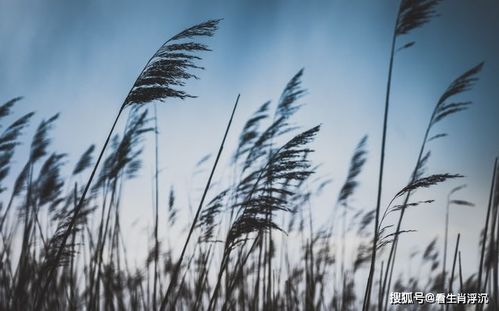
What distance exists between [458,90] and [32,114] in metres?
4.00

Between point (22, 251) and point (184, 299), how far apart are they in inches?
96.2

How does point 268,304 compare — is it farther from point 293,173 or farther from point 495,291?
point 495,291

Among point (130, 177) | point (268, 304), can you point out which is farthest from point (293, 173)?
point (130, 177)

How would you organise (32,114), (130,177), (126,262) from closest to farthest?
(32,114)
(126,262)
(130,177)

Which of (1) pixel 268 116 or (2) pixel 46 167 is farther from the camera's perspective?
(1) pixel 268 116

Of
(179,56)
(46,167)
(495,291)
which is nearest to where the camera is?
(179,56)

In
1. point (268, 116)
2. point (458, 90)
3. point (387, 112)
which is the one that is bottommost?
point (387, 112)

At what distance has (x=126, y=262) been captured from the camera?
13.9ft

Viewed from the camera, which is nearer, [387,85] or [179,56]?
[179,56]

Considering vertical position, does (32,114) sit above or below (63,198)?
above

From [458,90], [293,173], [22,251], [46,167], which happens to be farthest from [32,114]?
[458,90]

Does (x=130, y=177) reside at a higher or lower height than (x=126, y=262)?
higher

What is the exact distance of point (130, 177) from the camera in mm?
5684

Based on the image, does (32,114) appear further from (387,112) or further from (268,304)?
(387,112)
